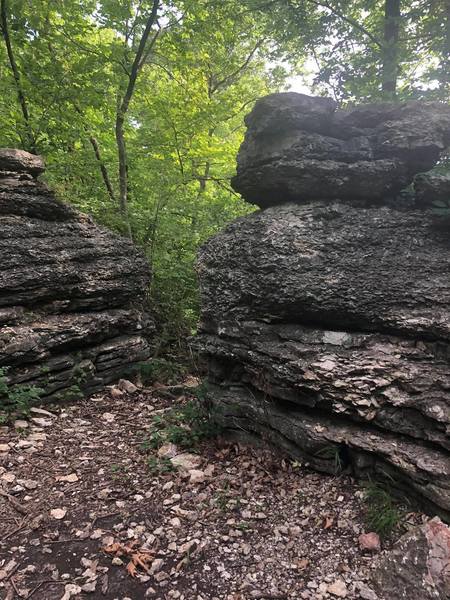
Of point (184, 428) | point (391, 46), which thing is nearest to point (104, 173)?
point (391, 46)

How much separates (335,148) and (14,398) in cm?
614

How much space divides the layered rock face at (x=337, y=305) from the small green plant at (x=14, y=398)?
282 centimetres

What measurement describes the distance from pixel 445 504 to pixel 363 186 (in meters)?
4.15

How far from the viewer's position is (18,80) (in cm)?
880

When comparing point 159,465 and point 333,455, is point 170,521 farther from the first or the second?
point 333,455

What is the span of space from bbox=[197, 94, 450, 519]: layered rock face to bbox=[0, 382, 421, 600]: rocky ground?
20.1 inches

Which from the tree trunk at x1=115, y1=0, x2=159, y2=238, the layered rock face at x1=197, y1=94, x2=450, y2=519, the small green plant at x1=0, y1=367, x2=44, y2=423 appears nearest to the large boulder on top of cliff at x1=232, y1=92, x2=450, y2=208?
the layered rock face at x1=197, y1=94, x2=450, y2=519

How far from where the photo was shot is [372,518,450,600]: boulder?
278cm

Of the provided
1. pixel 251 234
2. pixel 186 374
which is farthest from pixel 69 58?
pixel 186 374

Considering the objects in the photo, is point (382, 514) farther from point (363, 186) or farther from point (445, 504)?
point (363, 186)

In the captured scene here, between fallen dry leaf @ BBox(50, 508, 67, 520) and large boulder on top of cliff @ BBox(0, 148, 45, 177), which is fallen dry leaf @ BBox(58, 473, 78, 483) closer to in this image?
fallen dry leaf @ BBox(50, 508, 67, 520)

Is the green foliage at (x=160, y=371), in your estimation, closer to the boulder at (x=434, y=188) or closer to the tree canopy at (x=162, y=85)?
the tree canopy at (x=162, y=85)

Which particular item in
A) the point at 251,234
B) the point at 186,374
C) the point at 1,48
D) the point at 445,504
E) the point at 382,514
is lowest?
the point at 186,374

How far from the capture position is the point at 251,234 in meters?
5.79
